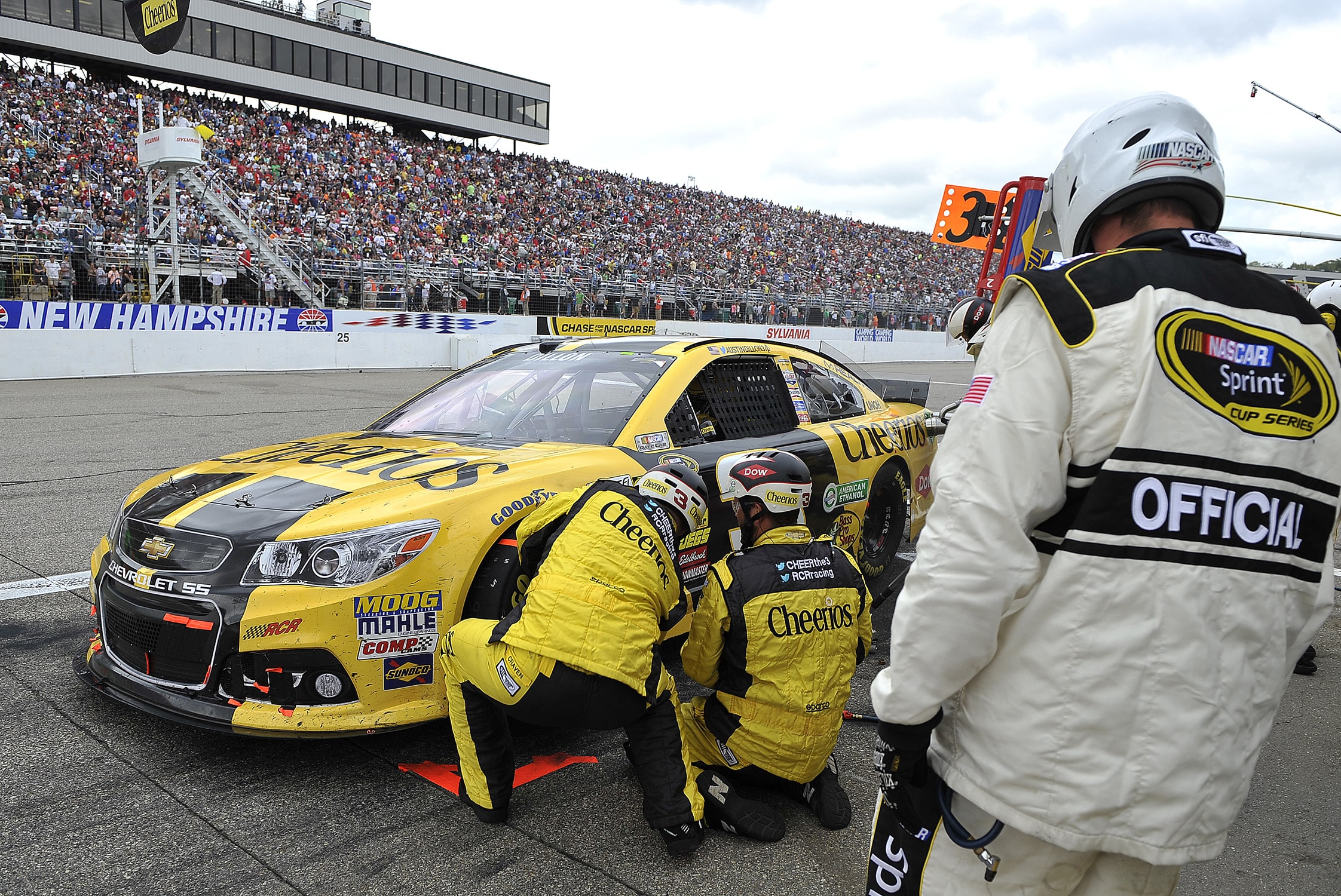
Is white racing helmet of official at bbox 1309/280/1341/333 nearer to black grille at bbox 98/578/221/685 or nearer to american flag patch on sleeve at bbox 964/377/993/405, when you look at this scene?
american flag patch on sleeve at bbox 964/377/993/405

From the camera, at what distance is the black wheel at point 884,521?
16.6 ft

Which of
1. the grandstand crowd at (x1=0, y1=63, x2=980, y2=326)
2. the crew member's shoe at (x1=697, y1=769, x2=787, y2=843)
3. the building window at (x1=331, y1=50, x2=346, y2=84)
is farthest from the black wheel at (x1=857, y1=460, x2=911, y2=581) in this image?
the building window at (x1=331, y1=50, x2=346, y2=84)

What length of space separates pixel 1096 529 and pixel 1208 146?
81 centimetres

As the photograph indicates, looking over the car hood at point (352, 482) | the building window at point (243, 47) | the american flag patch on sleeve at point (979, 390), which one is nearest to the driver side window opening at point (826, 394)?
the car hood at point (352, 482)

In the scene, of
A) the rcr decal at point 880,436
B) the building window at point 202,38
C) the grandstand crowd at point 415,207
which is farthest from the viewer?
the building window at point 202,38

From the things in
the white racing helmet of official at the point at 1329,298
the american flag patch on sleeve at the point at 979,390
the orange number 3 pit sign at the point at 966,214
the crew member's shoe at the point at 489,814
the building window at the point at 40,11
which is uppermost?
the building window at the point at 40,11

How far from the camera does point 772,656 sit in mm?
2822

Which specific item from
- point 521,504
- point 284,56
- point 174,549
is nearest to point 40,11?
point 284,56

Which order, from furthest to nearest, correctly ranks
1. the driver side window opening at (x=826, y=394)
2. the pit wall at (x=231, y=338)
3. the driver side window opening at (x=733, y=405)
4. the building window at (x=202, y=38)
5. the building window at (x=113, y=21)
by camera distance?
the building window at (x=202, y=38) → the building window at (x=113, y=21) → the pit wall at (x=231, y=338) → the driver side window opening at (x=826, y=394) → the driver side window opening at (x=733, y=405)

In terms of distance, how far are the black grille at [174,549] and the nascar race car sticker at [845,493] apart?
8.90ft

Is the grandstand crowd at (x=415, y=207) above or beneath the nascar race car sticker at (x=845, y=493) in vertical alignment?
above

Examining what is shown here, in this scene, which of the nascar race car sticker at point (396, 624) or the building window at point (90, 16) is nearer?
the nascar race car sticker at point (396, 624)

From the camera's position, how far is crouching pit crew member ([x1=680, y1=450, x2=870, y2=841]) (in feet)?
9.28

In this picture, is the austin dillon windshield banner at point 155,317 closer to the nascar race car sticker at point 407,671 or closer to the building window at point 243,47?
the nascar race car sticker at point 407,671
